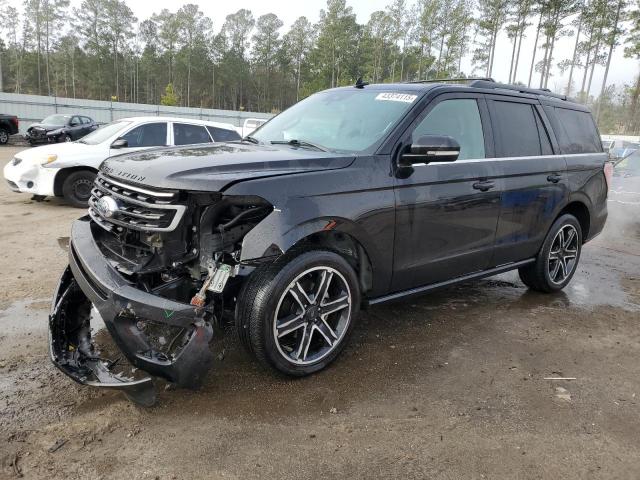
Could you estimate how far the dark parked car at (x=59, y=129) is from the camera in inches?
835

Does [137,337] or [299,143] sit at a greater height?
[299,143]

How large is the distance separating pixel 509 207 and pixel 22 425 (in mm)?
3830

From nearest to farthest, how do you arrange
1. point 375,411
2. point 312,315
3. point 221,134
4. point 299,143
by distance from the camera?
point 375,411, point 312,315, point 299,143, point 221,134

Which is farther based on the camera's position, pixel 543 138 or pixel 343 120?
pixel 543 138

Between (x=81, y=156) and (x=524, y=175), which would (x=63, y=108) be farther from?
(x=524, y=175)

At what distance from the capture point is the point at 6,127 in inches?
878

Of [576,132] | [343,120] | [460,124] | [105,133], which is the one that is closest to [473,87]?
[460,124]

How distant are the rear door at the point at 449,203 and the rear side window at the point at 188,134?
20.2ft

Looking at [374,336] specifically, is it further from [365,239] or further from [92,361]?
[92,361]

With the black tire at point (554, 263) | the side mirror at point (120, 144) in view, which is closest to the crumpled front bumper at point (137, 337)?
the black tire at point (554, 263)

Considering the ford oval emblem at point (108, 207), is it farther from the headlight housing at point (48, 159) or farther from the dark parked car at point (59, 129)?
the dark parked car at point (59, 129)

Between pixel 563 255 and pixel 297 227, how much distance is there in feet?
11.9

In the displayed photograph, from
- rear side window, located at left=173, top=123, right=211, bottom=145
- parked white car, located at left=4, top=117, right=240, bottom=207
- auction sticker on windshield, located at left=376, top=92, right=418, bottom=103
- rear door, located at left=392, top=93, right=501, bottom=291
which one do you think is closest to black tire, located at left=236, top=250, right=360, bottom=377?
rear door, located at left=392, top=93, right=501, bottom=291

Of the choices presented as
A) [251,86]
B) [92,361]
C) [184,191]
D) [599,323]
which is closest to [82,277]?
[92,361]
